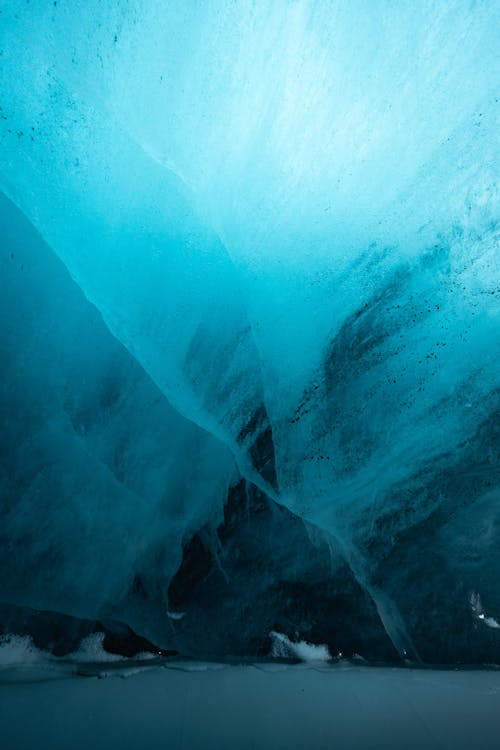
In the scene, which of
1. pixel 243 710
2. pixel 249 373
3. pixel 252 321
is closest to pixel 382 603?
pixel 243 710

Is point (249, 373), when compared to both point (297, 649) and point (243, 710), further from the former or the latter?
point (297, 649)

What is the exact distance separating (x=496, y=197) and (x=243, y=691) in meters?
1.65

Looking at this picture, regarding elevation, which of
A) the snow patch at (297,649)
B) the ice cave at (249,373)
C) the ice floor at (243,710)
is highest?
the ice cave at (249,373)

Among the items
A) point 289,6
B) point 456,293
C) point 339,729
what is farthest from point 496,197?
point 339,729

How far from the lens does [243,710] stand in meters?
1.47

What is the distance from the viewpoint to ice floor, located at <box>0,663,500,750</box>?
131 centimetres

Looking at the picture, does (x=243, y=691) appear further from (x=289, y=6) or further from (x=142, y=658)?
(x=289, y=6)

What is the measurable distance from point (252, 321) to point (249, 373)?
0.20m

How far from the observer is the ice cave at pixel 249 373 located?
4.20 feet

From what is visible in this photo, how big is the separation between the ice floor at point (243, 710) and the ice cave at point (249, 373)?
0.01 m

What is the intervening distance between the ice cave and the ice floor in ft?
0.04

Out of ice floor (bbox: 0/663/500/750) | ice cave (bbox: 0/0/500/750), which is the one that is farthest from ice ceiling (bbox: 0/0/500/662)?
ice floor (bbox: 0/663/500/750)

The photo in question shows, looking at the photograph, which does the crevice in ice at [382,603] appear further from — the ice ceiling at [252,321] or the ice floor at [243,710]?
the ice floor at [243,710]

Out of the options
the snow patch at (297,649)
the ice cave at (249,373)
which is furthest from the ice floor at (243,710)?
the snow patch at (297,649)
